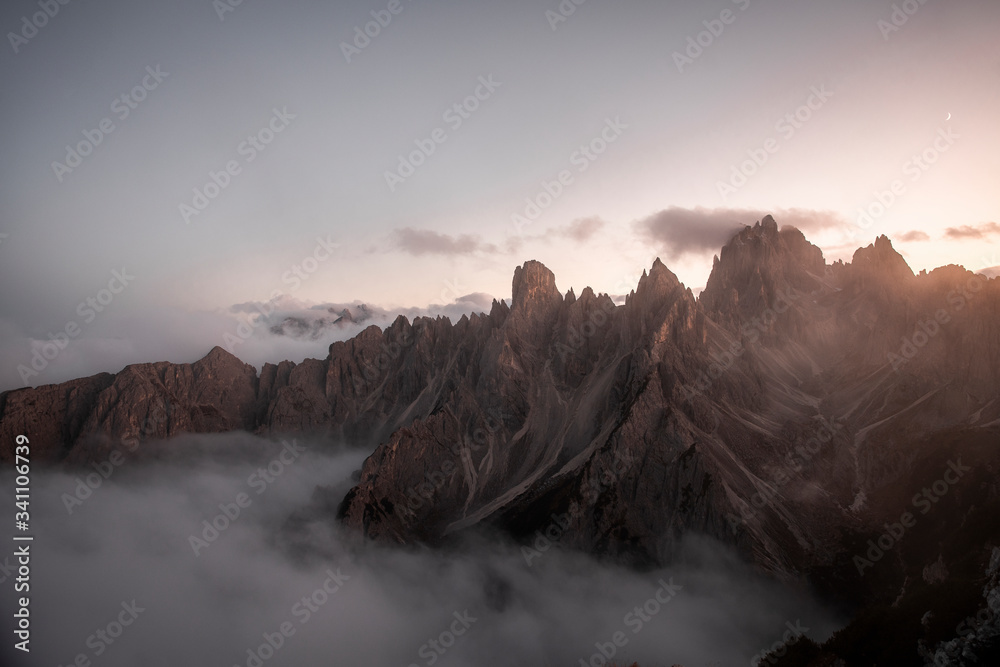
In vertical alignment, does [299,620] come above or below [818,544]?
below

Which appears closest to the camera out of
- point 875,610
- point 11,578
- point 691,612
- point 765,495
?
point 875,610

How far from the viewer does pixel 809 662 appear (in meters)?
56.8

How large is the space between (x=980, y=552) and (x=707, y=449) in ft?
253

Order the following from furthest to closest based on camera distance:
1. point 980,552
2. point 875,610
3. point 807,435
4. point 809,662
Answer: point 807,435 → point 980,552 → point 875,610 → point 809,662

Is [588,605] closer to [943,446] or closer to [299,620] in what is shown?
[299,620]

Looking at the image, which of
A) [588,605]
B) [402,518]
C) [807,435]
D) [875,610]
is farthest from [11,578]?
[807,435]

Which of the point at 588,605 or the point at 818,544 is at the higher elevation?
the point at 818,544

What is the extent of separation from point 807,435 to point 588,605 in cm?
11405

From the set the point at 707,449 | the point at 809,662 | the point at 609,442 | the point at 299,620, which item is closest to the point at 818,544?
the point at 707,449

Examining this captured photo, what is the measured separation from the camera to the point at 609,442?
179 metres

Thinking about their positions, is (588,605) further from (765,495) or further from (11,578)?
(11,578)

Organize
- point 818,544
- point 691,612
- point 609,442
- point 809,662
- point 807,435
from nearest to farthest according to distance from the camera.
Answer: point 809,662 < point 691,612 < point 818,544 < point 609,442 < point 807,435

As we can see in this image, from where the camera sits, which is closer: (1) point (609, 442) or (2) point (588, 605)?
(2) point (588, 605)

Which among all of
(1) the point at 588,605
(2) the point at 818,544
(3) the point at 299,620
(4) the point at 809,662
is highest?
(4) the point at 809,662
